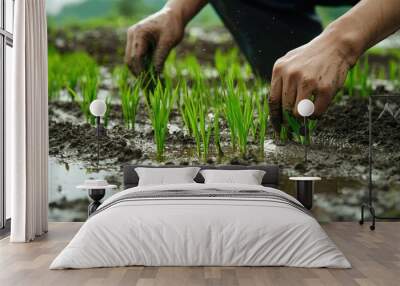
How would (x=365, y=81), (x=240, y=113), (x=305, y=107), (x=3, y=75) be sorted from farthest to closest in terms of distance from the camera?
(x=365, y=81) < (x=240, y=113) < (x=305, y=107) < (x=3, y=75)

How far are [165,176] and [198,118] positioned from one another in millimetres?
930

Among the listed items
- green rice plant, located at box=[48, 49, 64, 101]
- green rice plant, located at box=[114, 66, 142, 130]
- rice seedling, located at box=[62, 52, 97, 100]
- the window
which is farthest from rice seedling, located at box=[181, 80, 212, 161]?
the window

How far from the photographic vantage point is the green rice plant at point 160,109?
6.86 metres

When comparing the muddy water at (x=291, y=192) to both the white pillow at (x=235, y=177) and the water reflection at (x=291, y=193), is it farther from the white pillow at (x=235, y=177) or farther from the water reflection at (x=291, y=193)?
the white pillow at (x=235, y=177)

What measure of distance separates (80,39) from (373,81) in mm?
3577

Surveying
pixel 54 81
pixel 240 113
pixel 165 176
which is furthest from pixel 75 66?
pixel 240 113

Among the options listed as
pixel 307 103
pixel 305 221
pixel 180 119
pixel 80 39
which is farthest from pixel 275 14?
pixel 305 221

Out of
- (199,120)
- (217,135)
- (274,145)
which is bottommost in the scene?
(274,145)

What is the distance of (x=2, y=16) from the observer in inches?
237

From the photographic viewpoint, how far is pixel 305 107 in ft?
21.1

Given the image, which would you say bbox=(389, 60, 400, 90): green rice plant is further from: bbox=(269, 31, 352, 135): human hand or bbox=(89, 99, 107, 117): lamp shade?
bbox=(89, 99, 107, 117): lamp shade

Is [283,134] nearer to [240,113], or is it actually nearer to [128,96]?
[240,113]

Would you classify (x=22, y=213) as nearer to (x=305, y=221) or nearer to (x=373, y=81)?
(x=305, y=221)

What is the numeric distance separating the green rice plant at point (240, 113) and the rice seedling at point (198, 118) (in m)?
0.27
